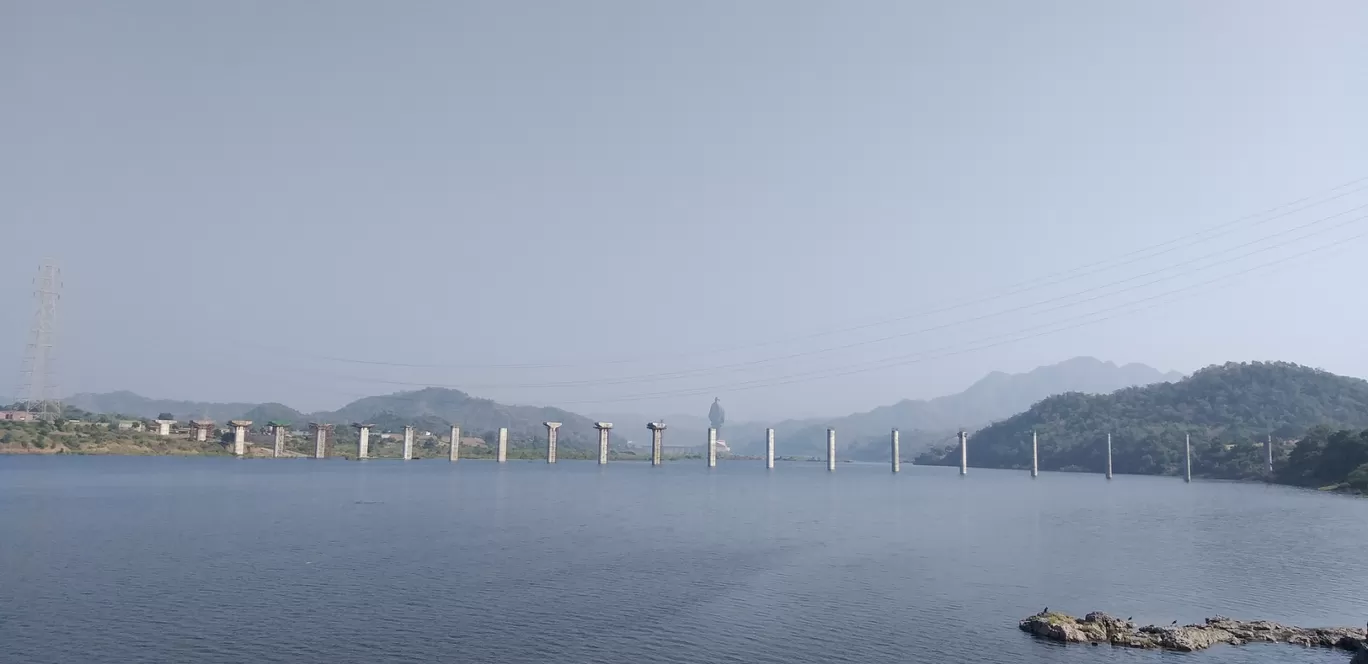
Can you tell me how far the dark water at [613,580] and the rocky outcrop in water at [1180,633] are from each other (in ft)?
3.60

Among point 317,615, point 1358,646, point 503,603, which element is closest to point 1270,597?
point 1358,646

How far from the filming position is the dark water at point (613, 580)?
32875mm

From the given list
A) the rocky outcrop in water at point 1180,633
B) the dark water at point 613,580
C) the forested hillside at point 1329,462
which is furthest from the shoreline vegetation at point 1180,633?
the forested hillside at point 1329,462

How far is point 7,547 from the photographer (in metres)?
53.6

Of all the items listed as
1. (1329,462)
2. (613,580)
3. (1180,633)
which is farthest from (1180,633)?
(1329,462)

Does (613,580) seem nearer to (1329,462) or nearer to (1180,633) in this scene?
(1180,633)

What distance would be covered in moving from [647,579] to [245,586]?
20169 mm

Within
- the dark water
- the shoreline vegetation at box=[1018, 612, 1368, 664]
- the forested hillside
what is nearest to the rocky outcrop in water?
the shoreline vegetation at box=[1018, 612, 1368, 664]

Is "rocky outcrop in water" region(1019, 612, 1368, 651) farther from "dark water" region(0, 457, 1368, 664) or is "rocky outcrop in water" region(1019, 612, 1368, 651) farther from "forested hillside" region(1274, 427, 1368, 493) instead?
"forested hillside" region(1274, 427, 1368, 493)

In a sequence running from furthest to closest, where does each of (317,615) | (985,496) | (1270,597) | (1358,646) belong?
(985,496) → (1270,597) → (317,615) → (1358,646)

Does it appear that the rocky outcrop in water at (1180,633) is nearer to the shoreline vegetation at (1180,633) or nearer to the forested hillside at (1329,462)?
the shoreline vegetation at (1180,633)

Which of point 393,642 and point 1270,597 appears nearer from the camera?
point 393,642

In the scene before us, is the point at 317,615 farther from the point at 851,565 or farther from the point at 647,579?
the point at 851,565

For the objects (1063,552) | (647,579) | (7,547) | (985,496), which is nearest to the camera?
(647,579)
